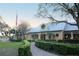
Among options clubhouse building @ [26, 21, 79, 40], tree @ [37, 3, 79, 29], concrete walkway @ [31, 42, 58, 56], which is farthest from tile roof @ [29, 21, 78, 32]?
concrete walkway @ [31, 42, 58, 56]

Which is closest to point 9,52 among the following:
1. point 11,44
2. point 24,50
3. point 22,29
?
point 11,44

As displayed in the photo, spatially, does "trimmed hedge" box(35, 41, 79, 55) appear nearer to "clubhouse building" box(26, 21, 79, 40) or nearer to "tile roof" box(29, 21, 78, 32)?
"clubhouse building" box(26, 21, 79, 40)

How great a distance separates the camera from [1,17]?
→ 6516mm

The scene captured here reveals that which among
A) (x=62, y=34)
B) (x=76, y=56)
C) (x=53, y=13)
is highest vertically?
(x=53, y=13)

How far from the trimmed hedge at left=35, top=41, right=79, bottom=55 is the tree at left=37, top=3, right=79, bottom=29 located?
488 millimetres

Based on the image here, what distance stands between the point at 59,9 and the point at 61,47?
0.78 m

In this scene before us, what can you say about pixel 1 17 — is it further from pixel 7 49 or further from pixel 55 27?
pixel 55 27

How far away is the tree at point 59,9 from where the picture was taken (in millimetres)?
6555

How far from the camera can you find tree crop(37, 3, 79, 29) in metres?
6.55

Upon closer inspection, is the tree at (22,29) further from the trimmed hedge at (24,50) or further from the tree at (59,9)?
the tree at (59,9)

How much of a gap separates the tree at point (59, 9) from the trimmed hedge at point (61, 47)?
488 millimetres

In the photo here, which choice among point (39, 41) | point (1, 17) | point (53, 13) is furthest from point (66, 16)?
point (1, 17)

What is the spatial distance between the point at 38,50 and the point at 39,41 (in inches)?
8.4

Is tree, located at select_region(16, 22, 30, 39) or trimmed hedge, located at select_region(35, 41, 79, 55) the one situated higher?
tree, located at select_region(16, 22, 30, 39)
